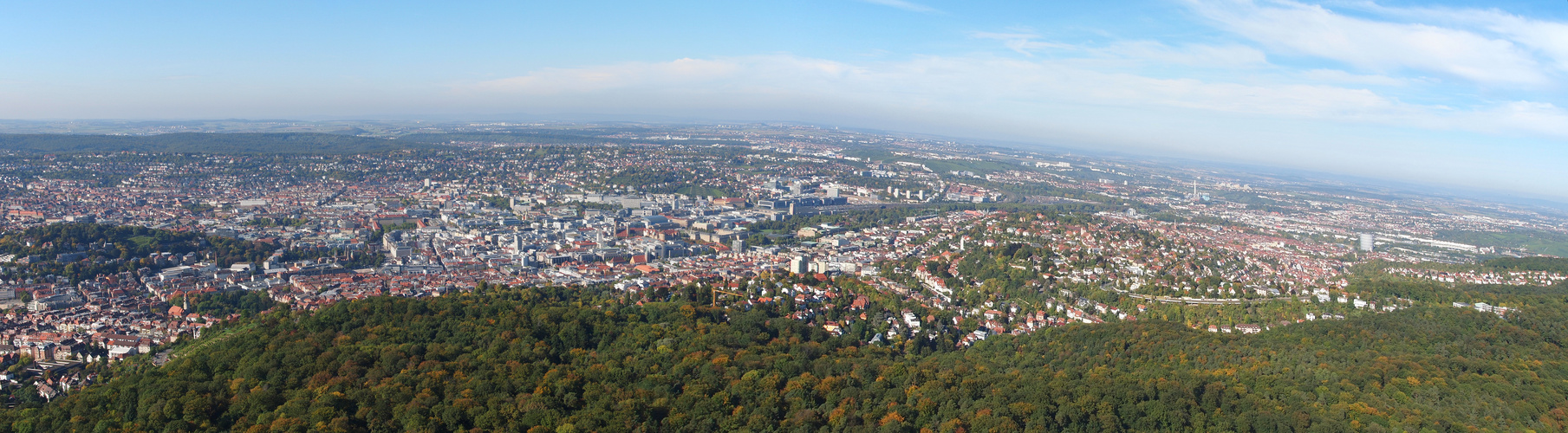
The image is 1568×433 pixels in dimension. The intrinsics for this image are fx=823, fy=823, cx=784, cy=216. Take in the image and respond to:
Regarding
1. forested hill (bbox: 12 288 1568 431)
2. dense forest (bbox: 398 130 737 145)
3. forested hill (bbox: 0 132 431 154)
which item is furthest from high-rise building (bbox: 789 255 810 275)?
dense forest (bbox: 398 130 737 145)

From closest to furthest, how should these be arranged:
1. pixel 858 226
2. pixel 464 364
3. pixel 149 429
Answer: pixel 149 429 < pixel 464 364 < pixel 858 226

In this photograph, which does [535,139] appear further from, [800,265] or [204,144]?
[800,265]

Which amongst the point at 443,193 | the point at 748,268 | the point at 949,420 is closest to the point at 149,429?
the point at 949,420

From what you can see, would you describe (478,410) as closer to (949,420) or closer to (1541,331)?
(949,420)

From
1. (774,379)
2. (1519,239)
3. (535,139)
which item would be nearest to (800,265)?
(774,379)

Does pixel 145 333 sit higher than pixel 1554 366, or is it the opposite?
pixel 1554 366

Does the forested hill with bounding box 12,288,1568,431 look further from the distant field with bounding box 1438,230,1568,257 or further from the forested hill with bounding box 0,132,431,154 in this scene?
the forested hill with bounding box 0,132,431,154

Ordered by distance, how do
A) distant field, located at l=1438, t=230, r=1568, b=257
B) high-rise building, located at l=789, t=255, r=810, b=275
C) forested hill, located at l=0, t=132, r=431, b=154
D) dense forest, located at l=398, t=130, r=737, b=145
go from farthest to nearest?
dense forest, located at l=398, t=130, r=737, b=145, forested hill, located at l=0, t=132, r=431, b=154, distant field, located at l=1438, t=230, r=1568, b=257, high-rise building, located at l=789, t=255, r=810, b=275
